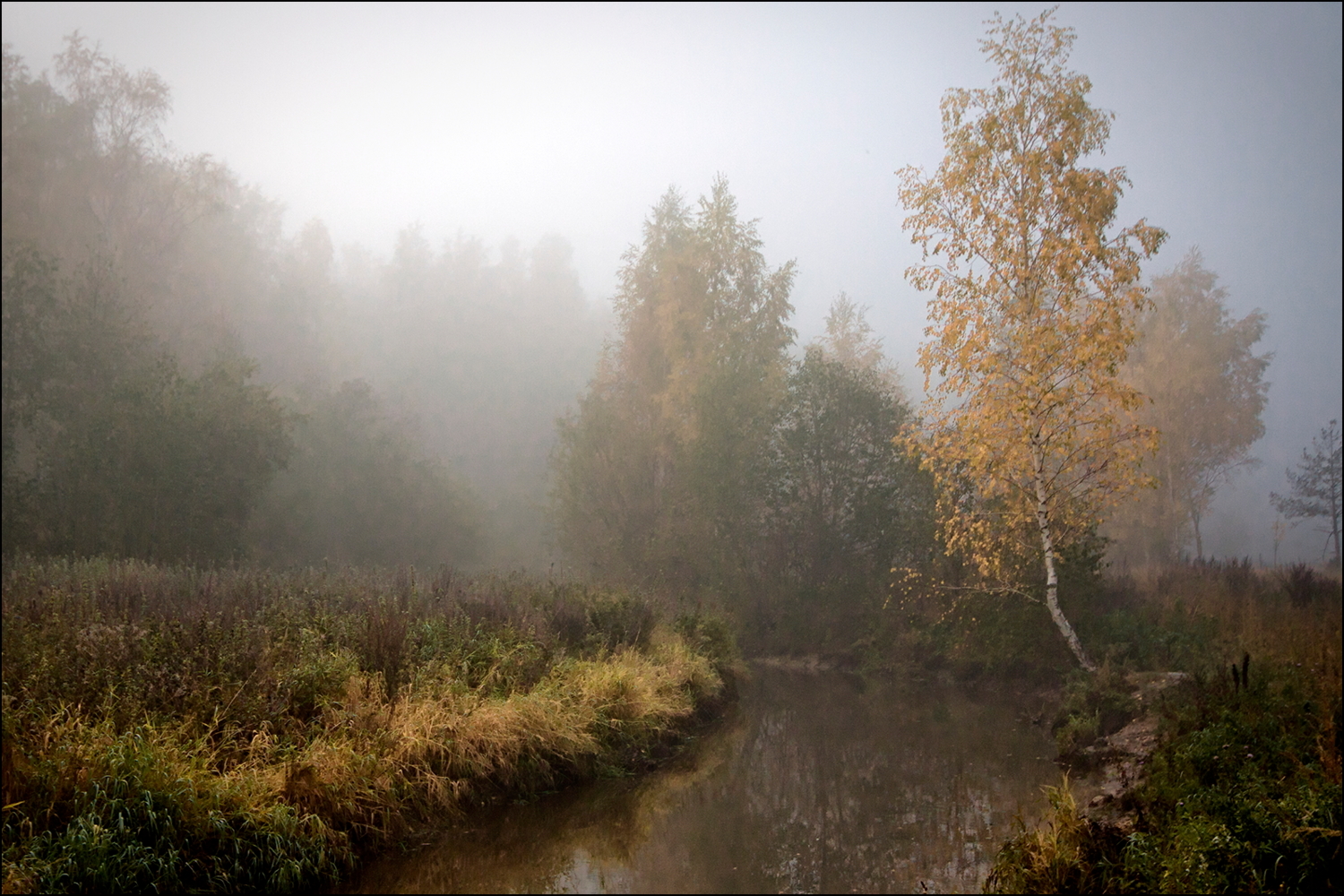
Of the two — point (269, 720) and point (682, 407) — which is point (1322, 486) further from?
point (269, 720)

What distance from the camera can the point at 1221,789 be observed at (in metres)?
5.23

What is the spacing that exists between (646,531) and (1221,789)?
633 inches

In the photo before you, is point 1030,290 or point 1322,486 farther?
point 1322,486

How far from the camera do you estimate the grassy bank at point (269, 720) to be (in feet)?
14.8

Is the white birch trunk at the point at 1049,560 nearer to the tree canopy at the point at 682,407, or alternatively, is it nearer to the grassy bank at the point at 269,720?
the grassy bank at the point at 269,720

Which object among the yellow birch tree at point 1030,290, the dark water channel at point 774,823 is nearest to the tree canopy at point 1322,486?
the yellow birch tree at point 1030,290

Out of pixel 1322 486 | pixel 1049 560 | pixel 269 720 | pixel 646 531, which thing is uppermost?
pixel 1322 486

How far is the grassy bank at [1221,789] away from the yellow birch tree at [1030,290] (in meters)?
2.66

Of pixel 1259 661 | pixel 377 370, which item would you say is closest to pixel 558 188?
pixel 377 370

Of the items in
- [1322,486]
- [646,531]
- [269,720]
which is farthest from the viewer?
[646,531]

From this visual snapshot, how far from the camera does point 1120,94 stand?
48.1ft

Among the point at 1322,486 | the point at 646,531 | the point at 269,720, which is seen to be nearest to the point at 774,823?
the point at 269,720

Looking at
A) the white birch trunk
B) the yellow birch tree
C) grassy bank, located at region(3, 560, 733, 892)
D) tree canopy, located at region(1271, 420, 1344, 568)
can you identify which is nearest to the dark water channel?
grassy bank, located at region(3, 560, 733, 892)

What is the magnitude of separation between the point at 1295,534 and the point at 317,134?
3788 cm
